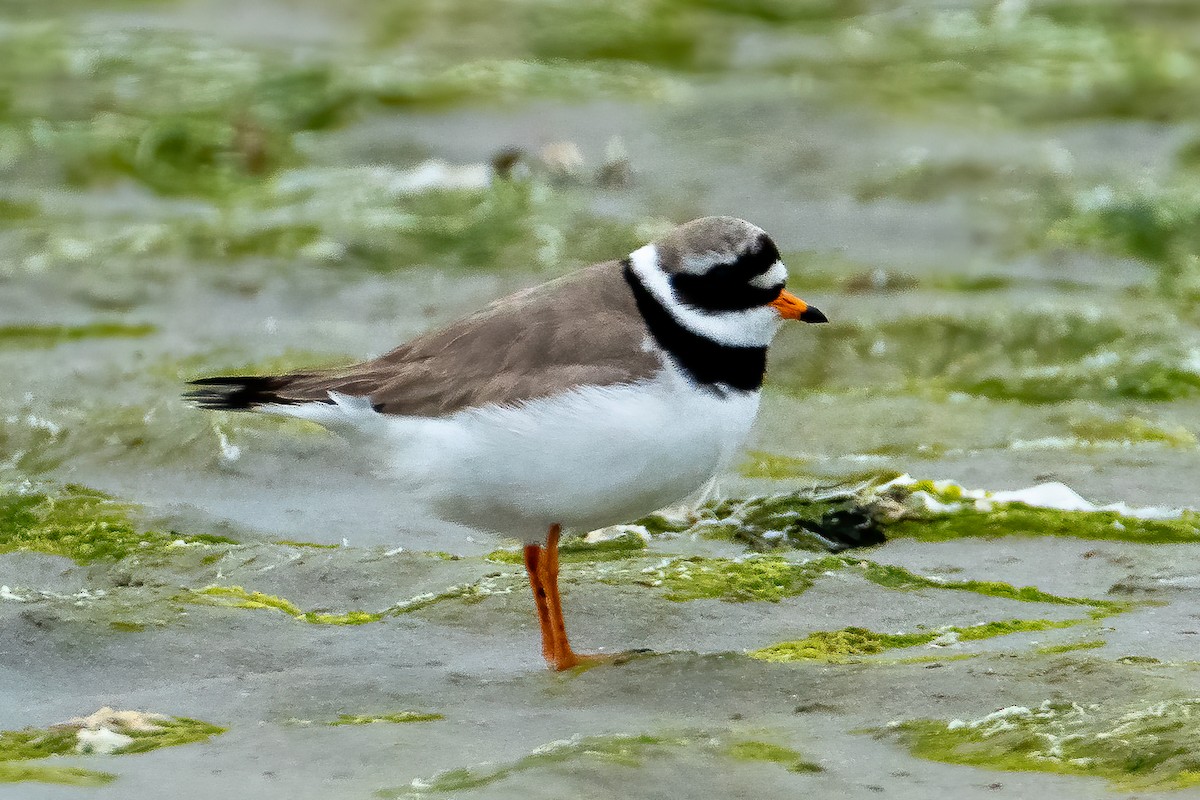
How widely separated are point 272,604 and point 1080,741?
2.96 meters

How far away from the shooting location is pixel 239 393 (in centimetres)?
589

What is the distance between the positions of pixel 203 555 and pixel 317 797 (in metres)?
2.57

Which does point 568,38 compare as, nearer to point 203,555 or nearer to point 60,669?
point 203,555

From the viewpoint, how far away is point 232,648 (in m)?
5.53

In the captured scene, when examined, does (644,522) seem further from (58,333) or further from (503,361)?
(58,333)

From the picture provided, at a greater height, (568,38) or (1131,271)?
(568,38)

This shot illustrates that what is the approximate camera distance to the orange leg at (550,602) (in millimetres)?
5367

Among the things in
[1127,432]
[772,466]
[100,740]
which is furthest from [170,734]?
[1127,432]

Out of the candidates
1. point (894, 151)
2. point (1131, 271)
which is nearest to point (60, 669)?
point (1131, 271)

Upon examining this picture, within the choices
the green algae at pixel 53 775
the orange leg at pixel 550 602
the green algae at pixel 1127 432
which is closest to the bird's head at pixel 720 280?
the orange leg at pixel 550 602

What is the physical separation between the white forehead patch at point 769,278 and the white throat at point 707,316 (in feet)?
0.26

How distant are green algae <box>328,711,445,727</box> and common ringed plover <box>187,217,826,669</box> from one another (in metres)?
0.70

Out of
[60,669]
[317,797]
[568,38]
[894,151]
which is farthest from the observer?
[568,38]

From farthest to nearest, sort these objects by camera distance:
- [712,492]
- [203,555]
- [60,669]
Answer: [712,492]
[203,555]
[60,669]
